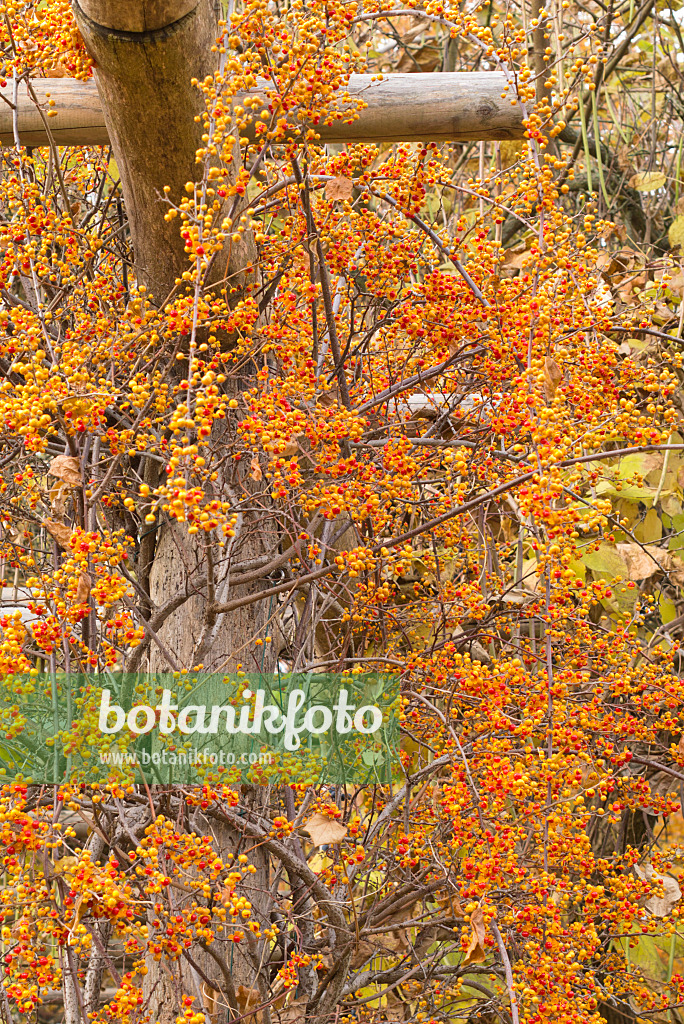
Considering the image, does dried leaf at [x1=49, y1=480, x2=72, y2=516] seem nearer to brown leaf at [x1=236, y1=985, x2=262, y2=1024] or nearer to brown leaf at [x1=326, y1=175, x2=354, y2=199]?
brown leaf at [x1=326, y1=175, x2=354, y2=199]

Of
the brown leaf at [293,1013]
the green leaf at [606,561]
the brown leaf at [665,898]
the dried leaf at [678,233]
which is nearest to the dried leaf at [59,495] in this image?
the brown leaf at [293,1013]

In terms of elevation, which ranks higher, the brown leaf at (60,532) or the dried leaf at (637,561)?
the brown leaf at (60,532)

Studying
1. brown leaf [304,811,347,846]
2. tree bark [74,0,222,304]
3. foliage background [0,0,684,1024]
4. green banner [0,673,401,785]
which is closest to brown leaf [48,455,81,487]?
foliage background [0,0,684,1024]

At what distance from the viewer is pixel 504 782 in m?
1.63

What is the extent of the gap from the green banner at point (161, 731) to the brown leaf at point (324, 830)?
8 cm

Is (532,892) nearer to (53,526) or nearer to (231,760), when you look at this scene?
(231,760)

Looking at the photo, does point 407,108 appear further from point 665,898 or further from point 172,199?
Answer: point 665,898

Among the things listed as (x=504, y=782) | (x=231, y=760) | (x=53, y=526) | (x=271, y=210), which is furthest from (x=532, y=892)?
(x=271, y=210)

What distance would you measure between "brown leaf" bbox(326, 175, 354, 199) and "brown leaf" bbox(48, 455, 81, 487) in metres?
0.78

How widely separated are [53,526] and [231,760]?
59 cm

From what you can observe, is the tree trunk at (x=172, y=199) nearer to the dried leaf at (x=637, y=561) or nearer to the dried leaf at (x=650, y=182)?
the dried leaf at (x=637, y=561)

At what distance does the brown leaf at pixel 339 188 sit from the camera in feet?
5.77

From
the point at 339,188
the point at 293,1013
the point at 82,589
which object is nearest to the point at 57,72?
the point at 339,188

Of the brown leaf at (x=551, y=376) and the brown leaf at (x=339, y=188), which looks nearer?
the brown leaf at (x=551, y=376)
